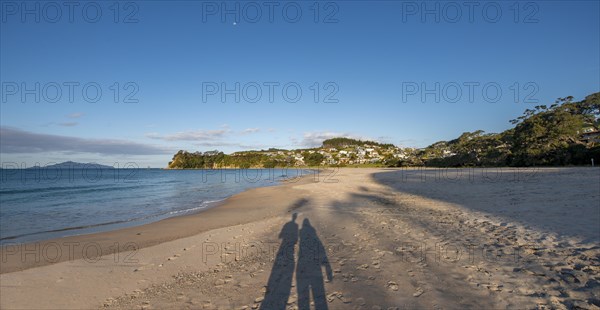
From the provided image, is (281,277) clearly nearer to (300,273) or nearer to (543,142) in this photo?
(300,273)

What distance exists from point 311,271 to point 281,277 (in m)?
0.63

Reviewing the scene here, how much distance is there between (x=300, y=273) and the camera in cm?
552

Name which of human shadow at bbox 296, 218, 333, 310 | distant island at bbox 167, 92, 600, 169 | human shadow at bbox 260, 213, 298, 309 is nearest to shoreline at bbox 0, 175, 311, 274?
human shadow at bbox 260, 213, 298, 309

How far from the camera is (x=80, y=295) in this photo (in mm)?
5004

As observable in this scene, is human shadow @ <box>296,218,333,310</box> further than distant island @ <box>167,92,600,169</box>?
No

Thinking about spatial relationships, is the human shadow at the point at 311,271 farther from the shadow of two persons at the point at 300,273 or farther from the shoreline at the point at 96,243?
the shoreline at the point at 96,243

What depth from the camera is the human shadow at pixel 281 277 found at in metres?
4.42

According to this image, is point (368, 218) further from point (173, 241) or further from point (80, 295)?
point (80, 295)

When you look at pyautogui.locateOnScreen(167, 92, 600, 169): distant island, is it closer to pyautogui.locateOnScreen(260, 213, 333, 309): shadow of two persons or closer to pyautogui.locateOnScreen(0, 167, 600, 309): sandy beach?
pyautogui.locateOnScreen(0, 167, 600, 309): sandy beach

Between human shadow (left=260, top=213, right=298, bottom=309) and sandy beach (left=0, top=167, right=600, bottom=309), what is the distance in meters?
0.02

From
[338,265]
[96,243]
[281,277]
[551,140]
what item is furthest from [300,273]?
[551,140]

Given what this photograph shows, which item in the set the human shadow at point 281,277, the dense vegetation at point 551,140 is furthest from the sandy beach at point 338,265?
the dense vegetation at point 551,140

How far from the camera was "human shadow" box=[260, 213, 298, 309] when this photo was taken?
4418 millimetres

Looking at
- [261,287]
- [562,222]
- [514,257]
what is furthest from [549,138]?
[261,287]
